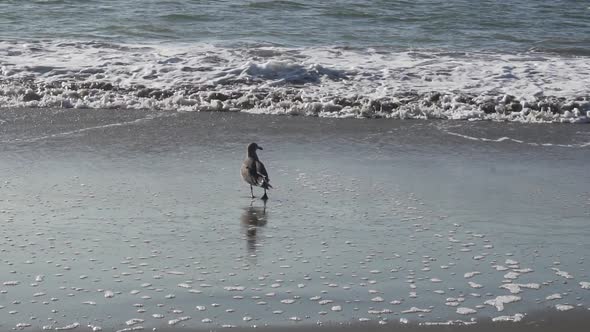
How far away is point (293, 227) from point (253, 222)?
0.34 m

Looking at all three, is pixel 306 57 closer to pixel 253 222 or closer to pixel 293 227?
pixel 253 222

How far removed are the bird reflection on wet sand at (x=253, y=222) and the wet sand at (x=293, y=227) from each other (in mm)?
23

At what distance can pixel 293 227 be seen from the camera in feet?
22.3

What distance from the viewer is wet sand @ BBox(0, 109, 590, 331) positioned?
17.4 feet

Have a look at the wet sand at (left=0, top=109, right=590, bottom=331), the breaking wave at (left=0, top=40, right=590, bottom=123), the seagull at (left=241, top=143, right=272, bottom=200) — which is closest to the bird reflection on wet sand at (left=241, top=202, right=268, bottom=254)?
the wet sand at (left=0, top=109, right=590, bottom=331)

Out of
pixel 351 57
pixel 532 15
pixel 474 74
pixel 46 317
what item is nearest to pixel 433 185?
pixel 46 317

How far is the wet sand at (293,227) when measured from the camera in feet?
17.4

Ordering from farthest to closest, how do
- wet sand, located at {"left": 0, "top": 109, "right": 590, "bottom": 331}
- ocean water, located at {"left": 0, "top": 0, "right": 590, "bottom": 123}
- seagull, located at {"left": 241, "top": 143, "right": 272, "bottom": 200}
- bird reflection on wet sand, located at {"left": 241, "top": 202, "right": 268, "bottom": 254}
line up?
ocean water, located at {"left": 0, "top": 0, "right": 590, "bottom": 123}, seagull, located at {"left": 241, "top": 143, "right": 272, "bottom": 200}, bird reflection on wet sand, located at {"left": 241, "top": 202, "right": 268, "bottom": 254}, wet sand, located at {"left": 0, "top": 109, "right": 590, "bottom": 331}

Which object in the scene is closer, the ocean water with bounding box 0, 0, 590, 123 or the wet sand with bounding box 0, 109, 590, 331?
the wet sand with bounding box 0, 109, 590, 331

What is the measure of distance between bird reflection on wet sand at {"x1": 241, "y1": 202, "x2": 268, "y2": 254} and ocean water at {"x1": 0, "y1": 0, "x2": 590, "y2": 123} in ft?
13.3

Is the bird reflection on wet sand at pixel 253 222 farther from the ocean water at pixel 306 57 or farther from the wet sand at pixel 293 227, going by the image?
the ocean water at pixel 306 57

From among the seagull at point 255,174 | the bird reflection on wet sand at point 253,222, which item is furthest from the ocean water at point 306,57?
the bird reflection on wet sand at point 253,222

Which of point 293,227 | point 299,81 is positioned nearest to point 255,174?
A: point 293,227

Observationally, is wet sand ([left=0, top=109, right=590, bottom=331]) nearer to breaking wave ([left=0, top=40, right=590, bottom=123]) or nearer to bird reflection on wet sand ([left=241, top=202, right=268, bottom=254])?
bird reflection on wet sand ([left=241, top=202, right=268, bottom=254])
